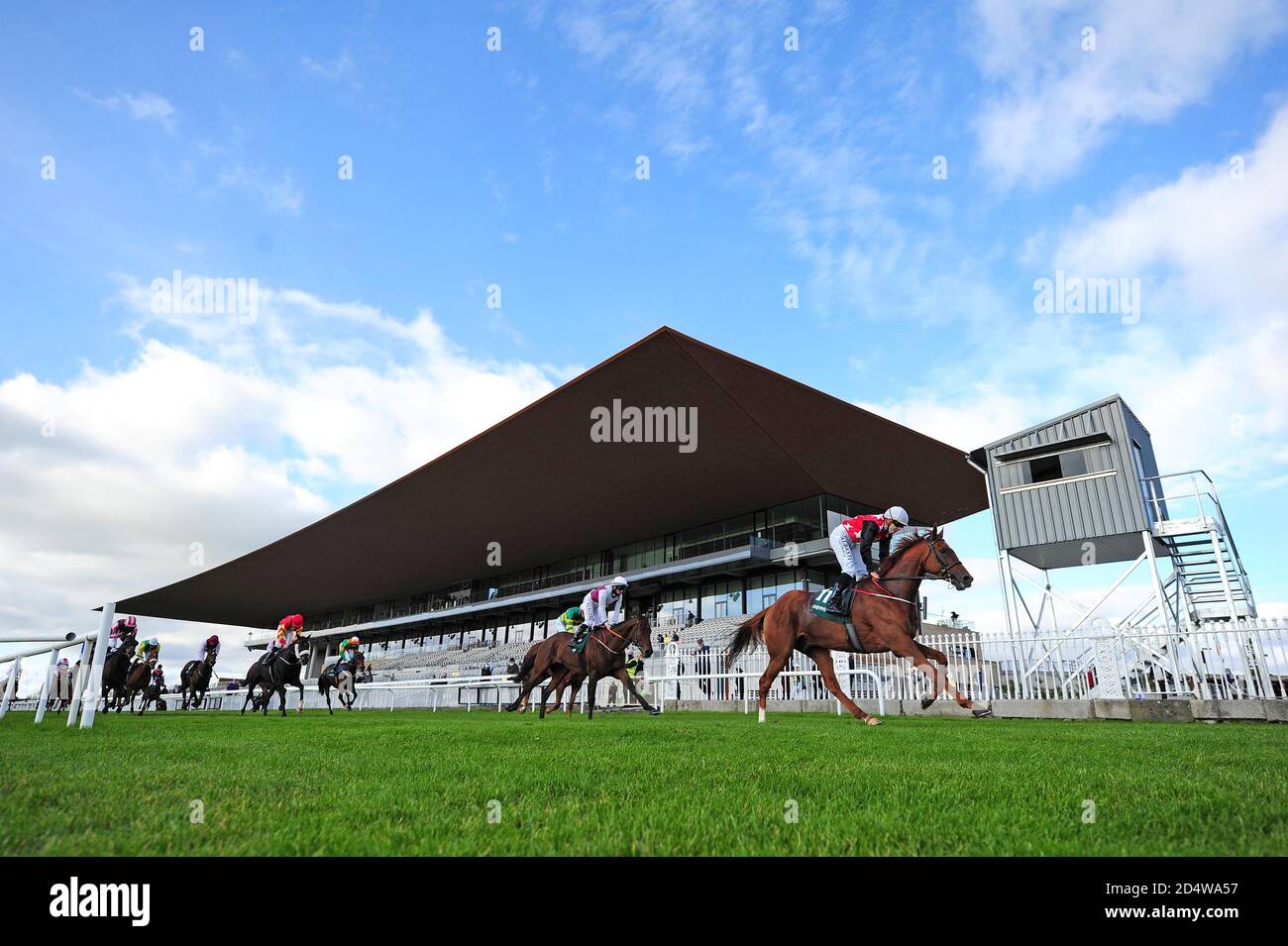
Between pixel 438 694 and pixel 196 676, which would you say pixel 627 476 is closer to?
pixel 438 694

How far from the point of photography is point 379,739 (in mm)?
6559

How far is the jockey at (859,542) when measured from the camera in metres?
9.09

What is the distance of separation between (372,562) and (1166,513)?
4290 cm

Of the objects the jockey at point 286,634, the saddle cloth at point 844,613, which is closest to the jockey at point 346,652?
the jockey at point 286,634

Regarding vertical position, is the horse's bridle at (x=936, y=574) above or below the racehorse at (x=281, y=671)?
above

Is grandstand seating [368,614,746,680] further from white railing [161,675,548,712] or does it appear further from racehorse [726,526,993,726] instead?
racehorse [726,526,993,726]

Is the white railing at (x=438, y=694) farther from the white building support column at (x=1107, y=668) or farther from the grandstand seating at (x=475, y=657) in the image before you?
the white building support column at (x=1107, y=668)

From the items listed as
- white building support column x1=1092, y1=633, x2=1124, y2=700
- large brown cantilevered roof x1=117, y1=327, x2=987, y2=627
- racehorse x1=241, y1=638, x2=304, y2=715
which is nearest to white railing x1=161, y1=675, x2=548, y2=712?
racehorse x1=241, y1=638, x2=304, y2=715

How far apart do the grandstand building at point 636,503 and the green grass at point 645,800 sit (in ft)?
55.8

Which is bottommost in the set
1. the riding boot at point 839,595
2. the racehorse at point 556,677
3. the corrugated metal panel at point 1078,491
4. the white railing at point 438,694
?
the white railing at point 438,694

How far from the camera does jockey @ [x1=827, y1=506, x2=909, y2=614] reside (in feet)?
29.8

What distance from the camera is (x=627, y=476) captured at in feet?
103

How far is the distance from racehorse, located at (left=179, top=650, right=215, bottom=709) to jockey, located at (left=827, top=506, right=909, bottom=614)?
61.6ft
